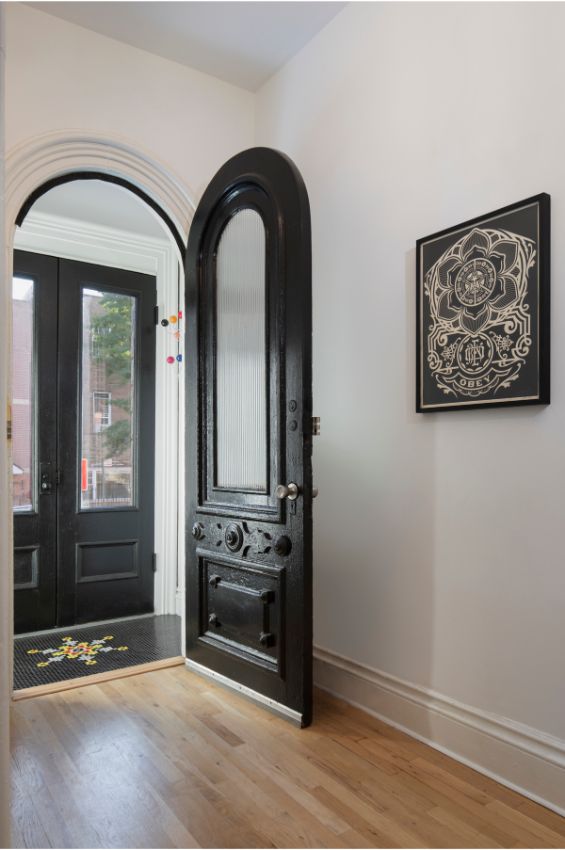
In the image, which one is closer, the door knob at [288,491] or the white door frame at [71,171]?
the door knob at [288,491]

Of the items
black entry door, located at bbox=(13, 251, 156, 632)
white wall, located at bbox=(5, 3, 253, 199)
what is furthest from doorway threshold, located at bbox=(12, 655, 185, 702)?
white wall, located at bbox=(5, 3, 253, 199)

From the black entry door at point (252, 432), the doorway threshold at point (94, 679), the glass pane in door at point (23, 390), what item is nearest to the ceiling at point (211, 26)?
the black entry door at point (252, 432)

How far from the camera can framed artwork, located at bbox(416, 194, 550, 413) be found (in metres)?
1.88

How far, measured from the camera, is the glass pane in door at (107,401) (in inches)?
159

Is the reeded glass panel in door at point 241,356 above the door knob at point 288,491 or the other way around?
above

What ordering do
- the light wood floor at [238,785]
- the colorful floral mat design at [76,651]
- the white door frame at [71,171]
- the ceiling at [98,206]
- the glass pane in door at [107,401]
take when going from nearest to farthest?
the light wood floor at [238,785]
the white door frame at [71,171]
the colorful floral mat design at [76,651]
the ceiling at [98,206]
the glass pane in door at [107,401]

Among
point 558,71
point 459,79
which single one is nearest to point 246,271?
point 459,79

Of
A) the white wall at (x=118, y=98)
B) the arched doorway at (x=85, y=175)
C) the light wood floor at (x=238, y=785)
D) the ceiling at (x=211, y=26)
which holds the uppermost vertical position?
the ceiling at (x=211, y=26)

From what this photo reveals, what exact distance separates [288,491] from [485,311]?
99 centimetres

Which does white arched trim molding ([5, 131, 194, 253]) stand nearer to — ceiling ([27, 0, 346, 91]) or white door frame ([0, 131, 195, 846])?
white door frame ([0, 131, 195, 846])

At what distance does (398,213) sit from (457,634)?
Answer: 164 centimetres

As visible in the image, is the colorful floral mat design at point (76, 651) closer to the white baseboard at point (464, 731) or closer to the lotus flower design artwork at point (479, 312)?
the white baseboard at point (464, 731)

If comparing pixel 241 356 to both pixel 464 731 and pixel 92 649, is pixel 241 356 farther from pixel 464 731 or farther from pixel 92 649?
pixel 92 649

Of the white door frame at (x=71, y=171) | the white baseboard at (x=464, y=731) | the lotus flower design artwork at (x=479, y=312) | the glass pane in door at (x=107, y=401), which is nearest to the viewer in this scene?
the white baseboard at (x=464, y=731)
